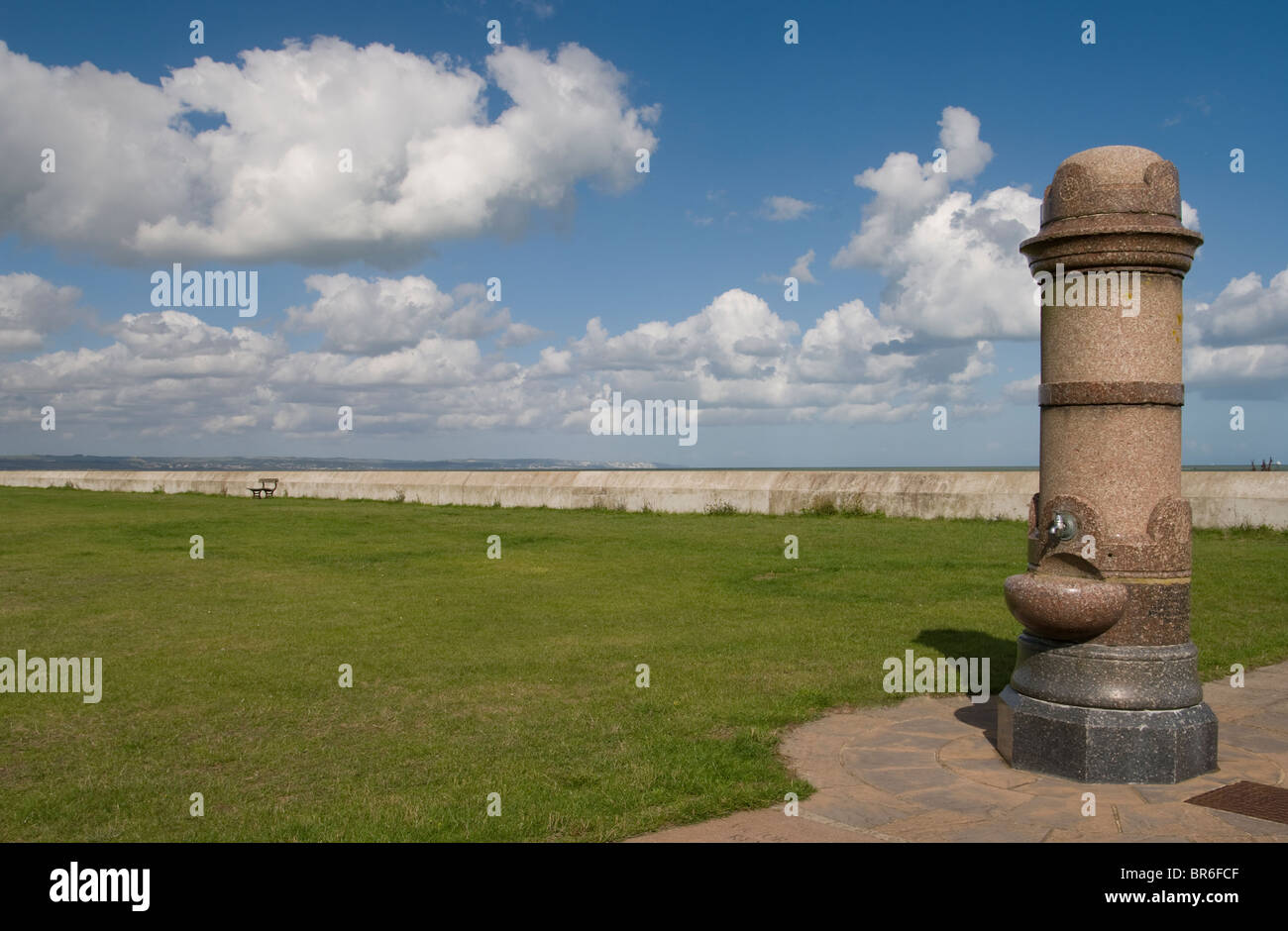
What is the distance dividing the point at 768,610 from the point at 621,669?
300 cm

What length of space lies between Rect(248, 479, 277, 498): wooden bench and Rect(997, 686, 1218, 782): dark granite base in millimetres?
30527

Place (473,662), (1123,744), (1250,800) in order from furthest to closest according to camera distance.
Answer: (473,662)
(1123,744)
(1250,800)

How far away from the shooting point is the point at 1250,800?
15.9ft

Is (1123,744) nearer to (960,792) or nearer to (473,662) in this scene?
(960,792)

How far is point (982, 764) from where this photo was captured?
5574 mm

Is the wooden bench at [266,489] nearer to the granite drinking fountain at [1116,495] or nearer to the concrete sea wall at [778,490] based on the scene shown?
the concrete sea wall at [778,490]

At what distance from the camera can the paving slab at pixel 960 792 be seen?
14.6 ft

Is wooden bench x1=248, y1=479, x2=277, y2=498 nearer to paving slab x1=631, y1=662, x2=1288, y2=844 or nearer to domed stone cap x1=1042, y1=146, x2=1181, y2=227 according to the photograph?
paving slab x1=631, y1=662, x2=1288, y2=844

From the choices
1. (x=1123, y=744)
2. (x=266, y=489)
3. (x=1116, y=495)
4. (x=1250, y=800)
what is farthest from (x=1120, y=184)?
(x=266, y=489)

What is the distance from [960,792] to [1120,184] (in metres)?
3.37

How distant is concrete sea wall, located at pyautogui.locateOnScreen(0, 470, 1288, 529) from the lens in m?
16.3
